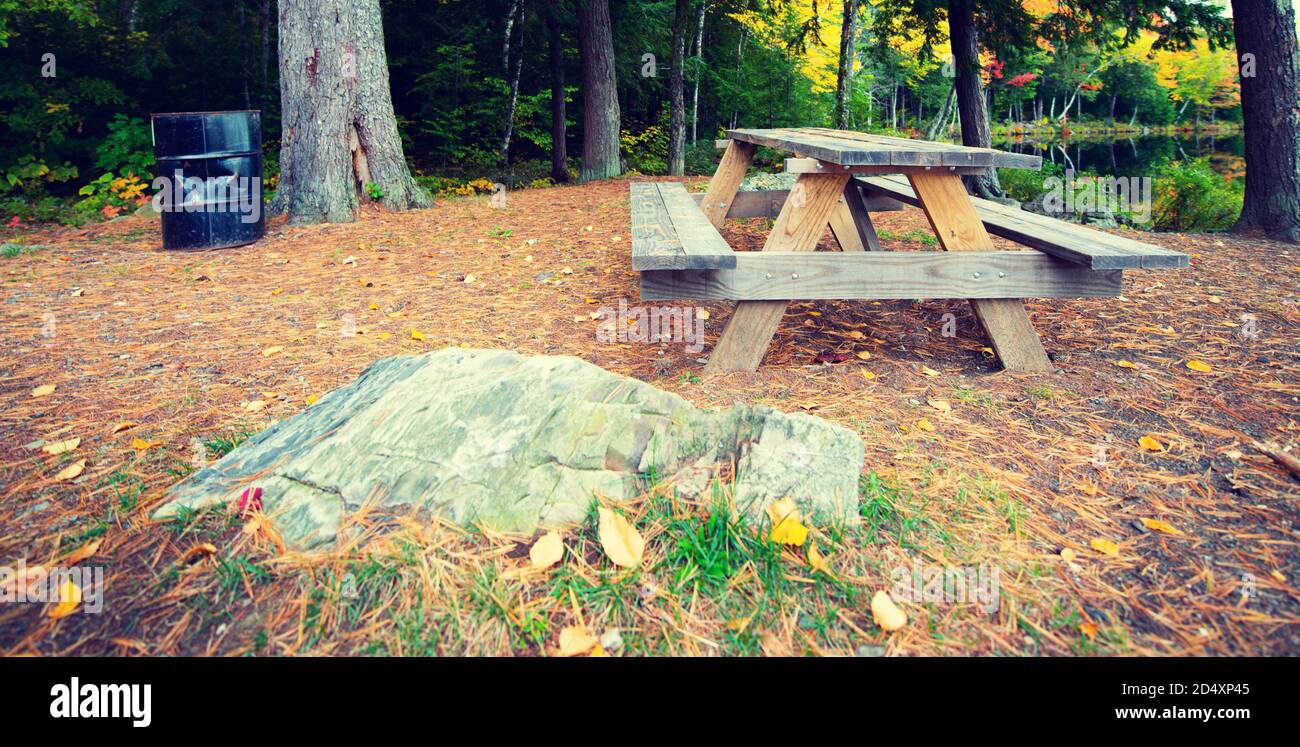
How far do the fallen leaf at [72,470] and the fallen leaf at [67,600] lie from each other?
0.72 meters

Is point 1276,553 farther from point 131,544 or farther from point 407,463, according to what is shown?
point 131,544

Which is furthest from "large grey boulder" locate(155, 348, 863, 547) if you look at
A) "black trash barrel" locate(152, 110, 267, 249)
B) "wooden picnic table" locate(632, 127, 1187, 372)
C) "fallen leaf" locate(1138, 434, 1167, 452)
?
"black trash barrel" locate(152, 110, 267, 249)

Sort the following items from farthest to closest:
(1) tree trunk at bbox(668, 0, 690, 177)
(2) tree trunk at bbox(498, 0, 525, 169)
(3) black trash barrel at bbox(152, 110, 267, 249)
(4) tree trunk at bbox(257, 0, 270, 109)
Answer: (2) tree trunk at bbox(498, 0, 525, 169) < (4) tree trunk at bbox(257, 0, 270, 109) < (1) tree trunk at bbox(668, 0, 690, 177) < (3) black trash barrel at bbox(152, 110, 267, 249)

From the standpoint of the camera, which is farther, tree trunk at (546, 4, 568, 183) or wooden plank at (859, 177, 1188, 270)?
tree trunk at (546, 4, 568, 183)

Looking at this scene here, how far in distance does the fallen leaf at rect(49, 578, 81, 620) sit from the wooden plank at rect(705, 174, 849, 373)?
228cm

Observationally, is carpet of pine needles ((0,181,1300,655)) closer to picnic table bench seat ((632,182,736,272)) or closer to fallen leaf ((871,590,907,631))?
fallen leaf ((871,590,907,631))

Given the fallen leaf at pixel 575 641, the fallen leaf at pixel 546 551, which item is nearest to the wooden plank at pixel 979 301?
the fallen leaf at pixel 546 551

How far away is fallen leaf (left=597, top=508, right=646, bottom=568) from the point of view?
1917 millimetres

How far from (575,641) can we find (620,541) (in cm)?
30

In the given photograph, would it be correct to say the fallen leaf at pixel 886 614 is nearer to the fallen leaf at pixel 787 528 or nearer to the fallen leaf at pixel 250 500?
the fallen leaf at pixel 787 528

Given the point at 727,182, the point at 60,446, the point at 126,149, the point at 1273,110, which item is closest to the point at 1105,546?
the point at 60,446

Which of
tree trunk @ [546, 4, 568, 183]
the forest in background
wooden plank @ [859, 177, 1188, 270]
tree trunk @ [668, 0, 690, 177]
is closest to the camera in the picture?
wooden plank @ [859, 177, 1188, 270]

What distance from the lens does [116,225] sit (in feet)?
23.7
